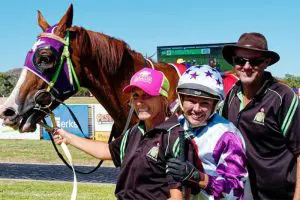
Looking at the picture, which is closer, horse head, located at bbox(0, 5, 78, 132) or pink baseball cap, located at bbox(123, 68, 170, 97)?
pink baseball cap, located at bbox(123, 68, 170, 97)

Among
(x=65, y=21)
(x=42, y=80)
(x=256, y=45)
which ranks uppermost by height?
(x=65, y=21)

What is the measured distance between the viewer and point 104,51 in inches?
178

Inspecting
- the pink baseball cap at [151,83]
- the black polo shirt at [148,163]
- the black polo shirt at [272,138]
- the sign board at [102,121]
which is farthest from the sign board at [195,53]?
the sign board at [102,121]

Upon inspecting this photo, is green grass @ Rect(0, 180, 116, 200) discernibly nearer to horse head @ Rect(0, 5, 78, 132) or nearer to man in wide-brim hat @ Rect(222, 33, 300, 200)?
horse head @ Rect(0, 5, 78, 132)

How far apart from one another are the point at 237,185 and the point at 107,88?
81.8 inches

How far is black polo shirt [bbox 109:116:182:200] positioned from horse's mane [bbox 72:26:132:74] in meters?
1.27

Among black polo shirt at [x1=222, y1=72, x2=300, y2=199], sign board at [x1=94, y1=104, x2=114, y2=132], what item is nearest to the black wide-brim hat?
black polo shirt at [x1=222, y1=72, x2=300, y2=199]

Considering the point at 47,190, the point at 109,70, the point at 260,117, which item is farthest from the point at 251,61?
the point at 47,190

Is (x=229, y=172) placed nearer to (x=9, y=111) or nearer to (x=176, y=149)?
(x=176, y=149)

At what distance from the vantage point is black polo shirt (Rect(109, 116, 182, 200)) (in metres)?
2.99

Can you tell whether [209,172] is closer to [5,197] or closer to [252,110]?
[252,110]

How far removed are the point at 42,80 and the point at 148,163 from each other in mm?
1642

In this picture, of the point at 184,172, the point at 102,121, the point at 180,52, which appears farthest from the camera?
the point at 102,121

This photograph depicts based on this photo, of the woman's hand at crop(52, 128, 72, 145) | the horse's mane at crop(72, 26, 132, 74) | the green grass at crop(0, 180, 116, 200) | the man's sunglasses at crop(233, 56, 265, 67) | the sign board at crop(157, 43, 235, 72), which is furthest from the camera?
the sign board at crop(157, 43, 235, 72)
